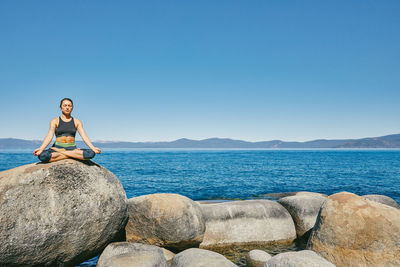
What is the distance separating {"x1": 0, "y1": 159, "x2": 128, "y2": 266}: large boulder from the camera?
612cm

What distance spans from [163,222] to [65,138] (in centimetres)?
357

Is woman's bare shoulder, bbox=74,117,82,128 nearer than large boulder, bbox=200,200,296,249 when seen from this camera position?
Yes

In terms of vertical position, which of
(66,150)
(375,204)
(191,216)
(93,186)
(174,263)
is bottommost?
(174,263)

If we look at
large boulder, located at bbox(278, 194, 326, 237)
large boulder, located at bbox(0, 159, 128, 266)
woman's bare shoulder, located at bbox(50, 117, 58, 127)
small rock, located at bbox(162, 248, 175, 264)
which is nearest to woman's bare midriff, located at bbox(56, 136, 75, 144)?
woman's bare shoulder, located at bbox(50, 117, 58, 127)

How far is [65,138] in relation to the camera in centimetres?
743

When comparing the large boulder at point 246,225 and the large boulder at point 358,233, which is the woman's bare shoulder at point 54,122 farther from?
the large boulder at point 358,233

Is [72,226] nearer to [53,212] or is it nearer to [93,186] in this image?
[53,212]

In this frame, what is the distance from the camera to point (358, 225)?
7465mm

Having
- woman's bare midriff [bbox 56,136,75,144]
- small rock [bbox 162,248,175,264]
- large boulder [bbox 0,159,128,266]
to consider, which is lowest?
small rock [bbox 162,248,175,264]

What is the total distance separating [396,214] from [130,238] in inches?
291

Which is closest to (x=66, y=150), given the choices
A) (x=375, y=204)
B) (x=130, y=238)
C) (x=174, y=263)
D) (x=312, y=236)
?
(x=130, y=238)

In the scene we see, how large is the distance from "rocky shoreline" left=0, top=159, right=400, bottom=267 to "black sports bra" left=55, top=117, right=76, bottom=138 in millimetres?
741

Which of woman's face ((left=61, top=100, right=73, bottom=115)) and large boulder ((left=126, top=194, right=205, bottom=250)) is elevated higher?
woman's face ((left=61, top=100, right=73, bottom=115))

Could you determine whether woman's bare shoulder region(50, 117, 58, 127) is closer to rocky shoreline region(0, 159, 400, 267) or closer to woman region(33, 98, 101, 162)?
woman region(33, 98, 101, 162)
